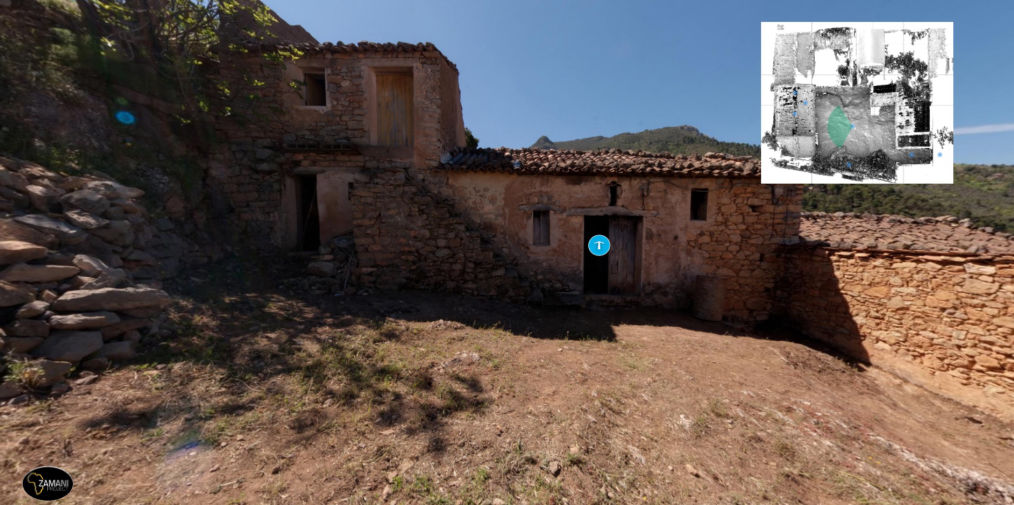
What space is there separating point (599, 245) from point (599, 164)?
1.94 metres

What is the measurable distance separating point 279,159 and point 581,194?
7.01 metres

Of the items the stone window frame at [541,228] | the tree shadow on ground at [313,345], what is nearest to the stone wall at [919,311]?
the tree shadow on ground at [313,345]

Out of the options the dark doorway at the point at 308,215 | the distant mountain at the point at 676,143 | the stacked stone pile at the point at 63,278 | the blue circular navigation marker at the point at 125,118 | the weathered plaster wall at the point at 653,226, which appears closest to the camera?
the stacked stone pile at the point at 63,278

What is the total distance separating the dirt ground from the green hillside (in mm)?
11913

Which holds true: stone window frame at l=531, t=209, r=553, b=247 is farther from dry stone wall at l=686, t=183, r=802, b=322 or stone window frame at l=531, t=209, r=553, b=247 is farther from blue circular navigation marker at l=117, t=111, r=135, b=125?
blue circular navigation marker at l=117, t=111, r=135, b=125

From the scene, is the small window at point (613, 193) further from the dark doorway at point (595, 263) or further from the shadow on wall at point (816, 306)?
the shadow on wall at point (816, 306)

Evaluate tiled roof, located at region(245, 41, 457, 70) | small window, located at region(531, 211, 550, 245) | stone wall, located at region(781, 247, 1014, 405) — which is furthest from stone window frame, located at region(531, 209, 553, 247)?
stone wall, located at region(781, 247, 1014, 405)

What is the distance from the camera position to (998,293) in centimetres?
425

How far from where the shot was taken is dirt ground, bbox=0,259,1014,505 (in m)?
2.34

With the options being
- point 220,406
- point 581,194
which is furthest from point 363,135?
point 220,406

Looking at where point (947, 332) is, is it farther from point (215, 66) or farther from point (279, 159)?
point (215, 66)

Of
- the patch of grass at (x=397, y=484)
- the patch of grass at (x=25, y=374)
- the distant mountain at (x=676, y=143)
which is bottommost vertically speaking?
the patch of grass at (x=397, y=484)

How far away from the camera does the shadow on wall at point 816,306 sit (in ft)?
19.5

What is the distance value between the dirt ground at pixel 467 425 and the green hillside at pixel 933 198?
39.1 ft
